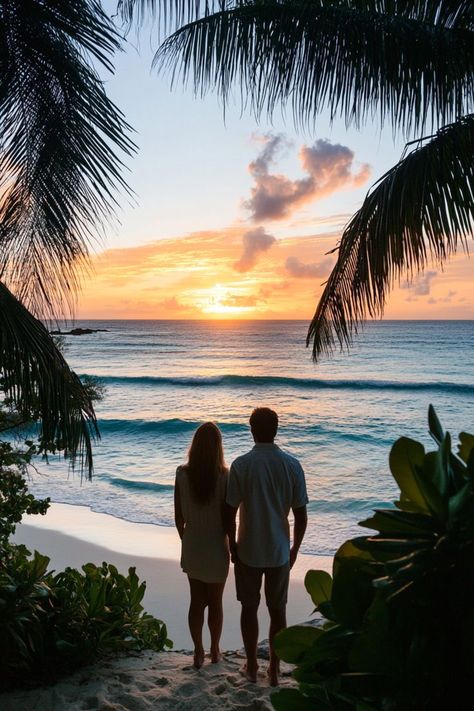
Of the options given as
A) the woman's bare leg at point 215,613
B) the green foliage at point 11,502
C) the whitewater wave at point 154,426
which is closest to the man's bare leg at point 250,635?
the woman's bare leg at point 215,613

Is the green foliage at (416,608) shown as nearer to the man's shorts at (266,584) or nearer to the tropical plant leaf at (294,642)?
the tropical plant leaf at (294,642)

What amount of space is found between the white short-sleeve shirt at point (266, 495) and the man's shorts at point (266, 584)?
0.07m

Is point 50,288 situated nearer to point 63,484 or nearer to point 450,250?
point 450,250

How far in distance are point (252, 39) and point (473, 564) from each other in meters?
4.07

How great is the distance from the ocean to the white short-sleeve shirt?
5.60 metres

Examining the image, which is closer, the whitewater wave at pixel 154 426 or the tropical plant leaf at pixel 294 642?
the tropical plant leaf at pixel 294 642

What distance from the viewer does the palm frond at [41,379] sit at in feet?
10.6

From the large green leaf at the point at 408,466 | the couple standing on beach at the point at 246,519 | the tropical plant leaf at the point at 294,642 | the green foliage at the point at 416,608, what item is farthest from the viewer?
the couple standing on beach at the point at 246,519

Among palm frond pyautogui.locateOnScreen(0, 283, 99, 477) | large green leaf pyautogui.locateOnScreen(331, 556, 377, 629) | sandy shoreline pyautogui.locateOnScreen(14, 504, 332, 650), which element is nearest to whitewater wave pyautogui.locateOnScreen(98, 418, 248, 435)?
sandy shoreline pyautogui.locateOnScreen(14, 504, 332, 650)

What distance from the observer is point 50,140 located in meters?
3.73

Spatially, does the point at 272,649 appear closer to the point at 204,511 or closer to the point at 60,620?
the point at 204,511

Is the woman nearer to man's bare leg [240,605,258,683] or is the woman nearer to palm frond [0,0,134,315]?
man's bare leg [240,605,258,683]

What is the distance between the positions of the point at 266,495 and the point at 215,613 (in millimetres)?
1012

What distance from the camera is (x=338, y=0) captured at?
179 inches
